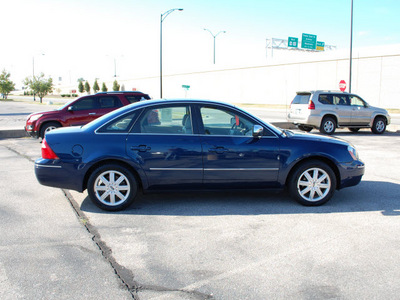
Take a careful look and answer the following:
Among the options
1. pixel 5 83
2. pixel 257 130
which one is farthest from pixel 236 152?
pixel 5 83

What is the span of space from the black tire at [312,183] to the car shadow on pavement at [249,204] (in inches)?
5.2

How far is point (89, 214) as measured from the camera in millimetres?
5328

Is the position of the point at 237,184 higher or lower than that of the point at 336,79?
lower

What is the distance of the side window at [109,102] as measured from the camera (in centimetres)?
1314

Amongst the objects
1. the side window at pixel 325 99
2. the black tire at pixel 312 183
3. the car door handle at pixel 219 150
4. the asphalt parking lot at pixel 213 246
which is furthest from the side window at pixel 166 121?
the side window at pixel 325 99

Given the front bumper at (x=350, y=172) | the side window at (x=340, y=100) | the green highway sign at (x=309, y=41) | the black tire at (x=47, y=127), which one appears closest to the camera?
the front bumper at (x=350, y=172)

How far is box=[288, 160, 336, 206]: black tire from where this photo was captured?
18.5 ft

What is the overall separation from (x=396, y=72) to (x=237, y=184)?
120 feet

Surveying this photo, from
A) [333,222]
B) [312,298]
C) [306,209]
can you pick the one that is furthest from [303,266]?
[306,209]

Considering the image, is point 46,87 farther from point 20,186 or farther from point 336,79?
point 20,186

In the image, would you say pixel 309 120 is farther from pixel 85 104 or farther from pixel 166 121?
pixel 166 121

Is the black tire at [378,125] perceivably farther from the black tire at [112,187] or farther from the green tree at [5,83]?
the green tree at [5,83]

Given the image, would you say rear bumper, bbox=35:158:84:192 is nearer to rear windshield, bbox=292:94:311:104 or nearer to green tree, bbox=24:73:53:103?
rear windshield, bbox=292:94:311:104

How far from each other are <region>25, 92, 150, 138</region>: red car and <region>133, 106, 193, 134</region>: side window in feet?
25.8
